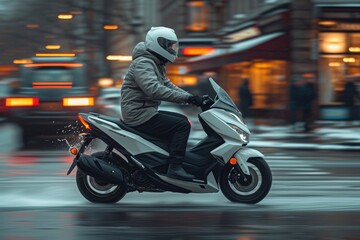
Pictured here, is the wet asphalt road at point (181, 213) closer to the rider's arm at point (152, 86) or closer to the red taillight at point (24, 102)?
the rider's arm at point (152, 86)

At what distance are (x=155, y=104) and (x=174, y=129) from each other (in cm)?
33

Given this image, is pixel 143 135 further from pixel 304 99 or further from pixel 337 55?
pixel 337 55

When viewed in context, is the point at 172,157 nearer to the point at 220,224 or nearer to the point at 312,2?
the point at 220,224

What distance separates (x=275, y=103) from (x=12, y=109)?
52.5ft

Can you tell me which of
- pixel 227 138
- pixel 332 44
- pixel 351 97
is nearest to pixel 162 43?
pixel 227 138

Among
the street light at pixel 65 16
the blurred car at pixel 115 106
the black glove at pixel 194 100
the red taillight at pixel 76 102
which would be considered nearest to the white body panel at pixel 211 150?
the black glove at pixel 194 100

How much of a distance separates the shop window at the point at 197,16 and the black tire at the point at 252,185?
34.7 meters

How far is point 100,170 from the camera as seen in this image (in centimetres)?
812

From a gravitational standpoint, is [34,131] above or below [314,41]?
below

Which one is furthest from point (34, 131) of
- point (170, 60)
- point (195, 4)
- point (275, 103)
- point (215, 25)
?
point (195, 4)

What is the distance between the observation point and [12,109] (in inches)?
663

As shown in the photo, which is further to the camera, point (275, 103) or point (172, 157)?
point (275, 103)

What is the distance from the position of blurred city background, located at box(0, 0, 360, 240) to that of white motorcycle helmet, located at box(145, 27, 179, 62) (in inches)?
53.8

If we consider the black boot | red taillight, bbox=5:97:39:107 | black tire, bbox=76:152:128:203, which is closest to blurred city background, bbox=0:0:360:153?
red taillight, bbox=5:97:39:107
